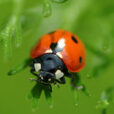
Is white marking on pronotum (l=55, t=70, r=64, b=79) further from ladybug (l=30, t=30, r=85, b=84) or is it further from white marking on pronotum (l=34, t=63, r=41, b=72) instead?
white marking on pronotum (l=34, t=63, r=41, b=72)

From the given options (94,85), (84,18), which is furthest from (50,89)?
(94,85)

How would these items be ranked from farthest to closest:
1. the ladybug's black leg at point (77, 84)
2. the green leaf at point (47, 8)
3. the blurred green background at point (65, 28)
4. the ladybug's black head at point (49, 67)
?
1. the blurred green background at point (65, 28)
2. the ladybug's black head at point (49, 67)
3. the ladybug's black leg at point (77, 84)
4. the green leaf at point (47, 8)

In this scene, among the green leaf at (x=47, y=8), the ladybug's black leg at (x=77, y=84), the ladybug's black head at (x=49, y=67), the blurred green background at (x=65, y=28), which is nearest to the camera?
the green leaf at (x=47, y=8)

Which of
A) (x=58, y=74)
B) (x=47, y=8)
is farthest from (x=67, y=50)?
(x=47, y=8)

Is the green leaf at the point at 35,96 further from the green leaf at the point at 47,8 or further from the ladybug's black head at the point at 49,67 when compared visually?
the green leaf at the point at 47,8

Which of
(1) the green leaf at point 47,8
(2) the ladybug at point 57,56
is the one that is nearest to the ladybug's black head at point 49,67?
(2) the ladybug at point 57,56

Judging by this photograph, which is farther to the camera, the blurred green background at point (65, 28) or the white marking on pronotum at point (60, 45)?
the blurred green background at point (65, 28)

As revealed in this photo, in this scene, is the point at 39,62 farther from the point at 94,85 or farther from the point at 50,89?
the point at 94,85
